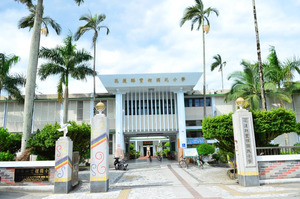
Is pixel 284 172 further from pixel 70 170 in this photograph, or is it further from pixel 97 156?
pixel 70 170

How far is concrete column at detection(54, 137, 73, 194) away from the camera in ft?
27.4

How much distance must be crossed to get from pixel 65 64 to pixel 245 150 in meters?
14.4

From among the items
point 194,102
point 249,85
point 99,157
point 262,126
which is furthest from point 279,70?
point 99,157

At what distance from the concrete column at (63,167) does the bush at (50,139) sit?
9.48 ft

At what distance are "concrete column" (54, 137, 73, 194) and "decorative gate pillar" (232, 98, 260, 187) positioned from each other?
6377mm

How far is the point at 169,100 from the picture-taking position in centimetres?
2195

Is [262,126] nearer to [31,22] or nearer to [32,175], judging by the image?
[32,175]

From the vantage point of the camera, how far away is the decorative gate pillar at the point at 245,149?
28.0ft

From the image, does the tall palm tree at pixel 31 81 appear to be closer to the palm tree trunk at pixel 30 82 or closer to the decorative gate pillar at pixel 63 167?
the palm tree trunk at pixel 30 82

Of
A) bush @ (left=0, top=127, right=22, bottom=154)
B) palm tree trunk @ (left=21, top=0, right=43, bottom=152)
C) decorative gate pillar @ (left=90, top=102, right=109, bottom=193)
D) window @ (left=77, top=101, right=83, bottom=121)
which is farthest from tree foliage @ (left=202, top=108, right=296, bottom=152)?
window @ (left=77, top=101, right=83, bottom=121)

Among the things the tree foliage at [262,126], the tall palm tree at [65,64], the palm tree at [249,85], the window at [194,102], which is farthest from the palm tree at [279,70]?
the tall palm tree at [65,64]

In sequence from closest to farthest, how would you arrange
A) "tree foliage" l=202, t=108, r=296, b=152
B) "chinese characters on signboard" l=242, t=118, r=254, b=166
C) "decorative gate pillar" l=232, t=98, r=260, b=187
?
"decorative gate pillar" l=232, t=98, r=260, b=187, "chinese characters on signboard" l=242, t=118, r=254, b=166, "tree foliage" l=202, t=108, r=296, b=152

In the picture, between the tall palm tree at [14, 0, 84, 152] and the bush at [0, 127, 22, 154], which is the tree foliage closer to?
the tall palm tree at [14, 0, 84, 152]

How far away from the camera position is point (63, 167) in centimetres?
848
